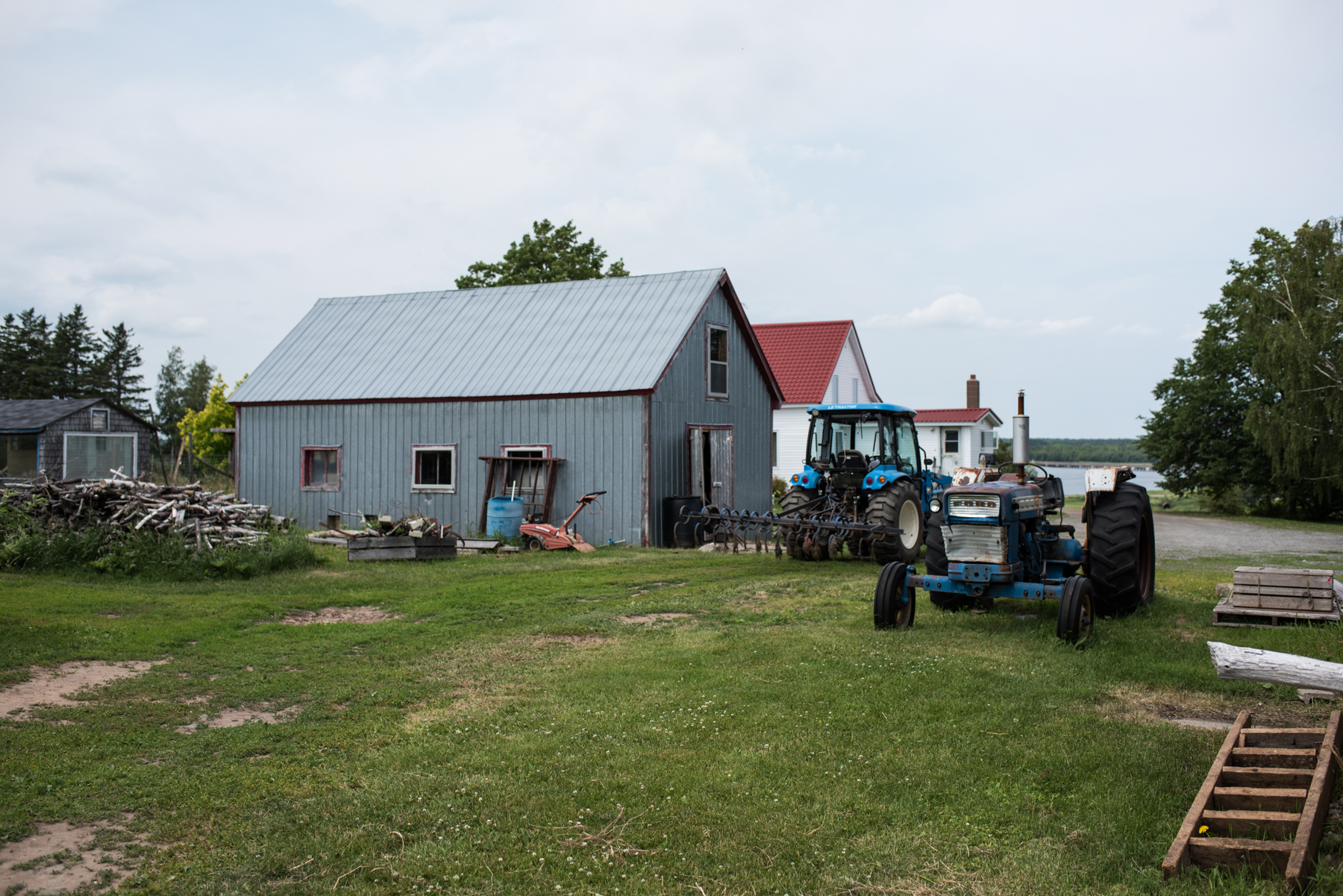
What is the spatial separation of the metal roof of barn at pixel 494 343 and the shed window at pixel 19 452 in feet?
45.3

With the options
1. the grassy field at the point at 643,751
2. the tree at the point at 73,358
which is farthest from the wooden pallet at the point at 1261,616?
the tree at the point at 73,358

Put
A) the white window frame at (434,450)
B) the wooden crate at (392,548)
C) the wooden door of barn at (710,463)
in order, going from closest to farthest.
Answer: the wooden crate at (392,548) < the wooden door of barn at (710,463) < the white window frame at (434,450)

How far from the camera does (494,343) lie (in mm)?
22125

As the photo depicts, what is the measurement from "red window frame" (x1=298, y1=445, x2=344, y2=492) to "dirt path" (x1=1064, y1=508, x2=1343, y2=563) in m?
15.4

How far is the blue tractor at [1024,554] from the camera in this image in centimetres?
877

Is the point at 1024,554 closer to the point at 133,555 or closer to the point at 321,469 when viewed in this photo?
the point at 133,555

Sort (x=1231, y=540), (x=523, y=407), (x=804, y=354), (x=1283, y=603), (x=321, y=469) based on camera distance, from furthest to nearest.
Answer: (x=804, y=354) → (x=321, y=469) → (x=1231, y=540) → (x=523, y=407) → (x=1283, y=603)

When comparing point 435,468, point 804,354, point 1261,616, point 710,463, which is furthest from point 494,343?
point 804,354

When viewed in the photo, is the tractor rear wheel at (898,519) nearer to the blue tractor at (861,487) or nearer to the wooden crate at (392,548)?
the blue tractor at (861,487)

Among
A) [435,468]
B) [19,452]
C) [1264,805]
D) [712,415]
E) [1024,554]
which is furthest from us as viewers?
[19,452]

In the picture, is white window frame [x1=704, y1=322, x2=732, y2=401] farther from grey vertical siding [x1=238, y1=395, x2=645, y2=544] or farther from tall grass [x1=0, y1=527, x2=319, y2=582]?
tall grass [x1=0, y1=527, x2=319, y2=582]

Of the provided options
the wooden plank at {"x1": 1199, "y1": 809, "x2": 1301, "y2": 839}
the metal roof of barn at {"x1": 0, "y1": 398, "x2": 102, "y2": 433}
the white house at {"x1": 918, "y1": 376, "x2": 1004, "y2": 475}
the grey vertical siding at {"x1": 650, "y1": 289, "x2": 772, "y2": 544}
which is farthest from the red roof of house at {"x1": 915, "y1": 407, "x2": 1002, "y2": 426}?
the wooden plank at {"x1": 1199, "y1": 809, "x2": 1301, "y2": 839}

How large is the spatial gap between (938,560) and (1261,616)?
287 centimetres

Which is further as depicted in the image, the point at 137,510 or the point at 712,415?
the point at 712,415
